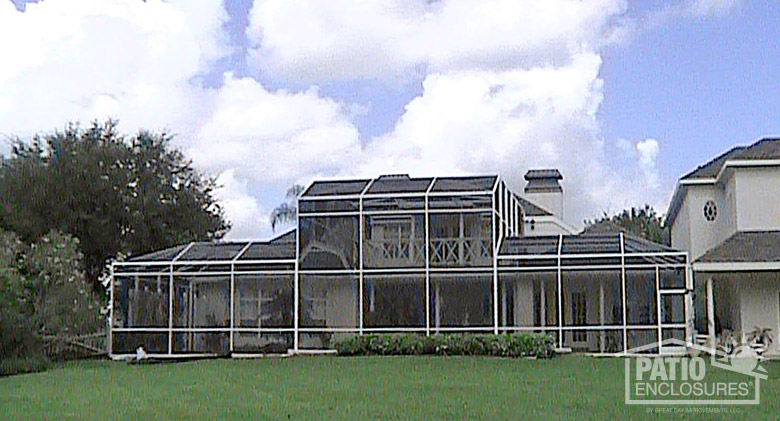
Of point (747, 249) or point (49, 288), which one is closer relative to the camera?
point (747, 249)

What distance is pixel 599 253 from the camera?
2800cm

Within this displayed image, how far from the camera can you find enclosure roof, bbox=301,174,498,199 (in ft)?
96.1

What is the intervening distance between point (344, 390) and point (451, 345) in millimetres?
9785

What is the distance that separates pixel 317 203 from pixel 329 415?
53.0ft

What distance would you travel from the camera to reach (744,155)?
29.2m

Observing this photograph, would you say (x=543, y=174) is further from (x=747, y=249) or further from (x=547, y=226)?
(x=747, y=249)

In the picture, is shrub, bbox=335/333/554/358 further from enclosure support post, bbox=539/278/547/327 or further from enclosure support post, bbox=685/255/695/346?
enclosure support post, bbox=685/255/695/346

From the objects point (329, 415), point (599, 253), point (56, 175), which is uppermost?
point (56, 175)

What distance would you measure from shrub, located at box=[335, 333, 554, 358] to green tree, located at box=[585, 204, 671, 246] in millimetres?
27561

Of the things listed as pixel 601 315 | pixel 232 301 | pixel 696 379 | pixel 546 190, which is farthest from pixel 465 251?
pixel 546 190

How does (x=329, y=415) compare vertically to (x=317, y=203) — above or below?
below

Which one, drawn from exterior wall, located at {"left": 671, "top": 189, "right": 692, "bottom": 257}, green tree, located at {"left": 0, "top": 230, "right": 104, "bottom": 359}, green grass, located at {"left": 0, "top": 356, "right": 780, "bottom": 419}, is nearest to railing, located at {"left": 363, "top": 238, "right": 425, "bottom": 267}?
green grass, located at {"left": 0, "top": 356, "right": 780, "bottom": 419}

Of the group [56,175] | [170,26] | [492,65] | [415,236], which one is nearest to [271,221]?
[56,175]

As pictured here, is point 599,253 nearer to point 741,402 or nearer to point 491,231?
point 491,231
